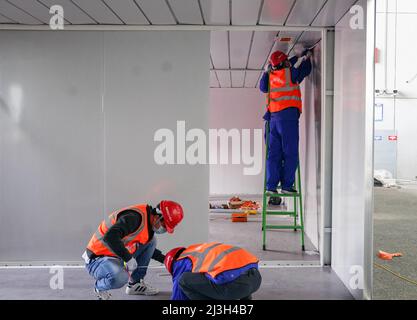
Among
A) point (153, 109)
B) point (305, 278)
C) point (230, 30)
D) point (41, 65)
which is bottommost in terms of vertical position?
point (305, 278)

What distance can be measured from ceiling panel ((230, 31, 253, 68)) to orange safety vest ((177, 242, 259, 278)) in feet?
8.23

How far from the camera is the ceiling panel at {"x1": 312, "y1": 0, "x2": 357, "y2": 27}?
304 centimetres

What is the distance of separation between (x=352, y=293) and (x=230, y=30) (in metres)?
2.54

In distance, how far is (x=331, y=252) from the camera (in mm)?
3707

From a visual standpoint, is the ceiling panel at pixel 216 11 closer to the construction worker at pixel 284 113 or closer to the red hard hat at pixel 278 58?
the red hard hat at pixel 278 58

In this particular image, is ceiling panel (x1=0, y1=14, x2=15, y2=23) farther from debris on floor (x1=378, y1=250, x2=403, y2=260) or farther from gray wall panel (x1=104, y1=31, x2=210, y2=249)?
debris on floor (x1=378, y1=250, x2=403, y2=260)

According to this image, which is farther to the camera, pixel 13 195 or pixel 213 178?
pixel 213 178

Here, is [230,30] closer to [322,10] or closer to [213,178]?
[322,10]

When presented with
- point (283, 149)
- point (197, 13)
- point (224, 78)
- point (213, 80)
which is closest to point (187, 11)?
point (197, 13)

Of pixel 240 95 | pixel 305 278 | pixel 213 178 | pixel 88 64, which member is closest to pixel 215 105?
pixel 240 95

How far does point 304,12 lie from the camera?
326 cm

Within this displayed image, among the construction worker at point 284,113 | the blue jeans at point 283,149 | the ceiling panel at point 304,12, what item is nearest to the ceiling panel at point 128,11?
the ceiling panel at point 304,12

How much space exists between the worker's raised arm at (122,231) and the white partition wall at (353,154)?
1.60 meters

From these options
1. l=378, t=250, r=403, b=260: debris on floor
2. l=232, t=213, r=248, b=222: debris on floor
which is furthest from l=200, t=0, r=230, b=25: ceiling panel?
l=232, t=213, r=248, b=222: debris on floor
